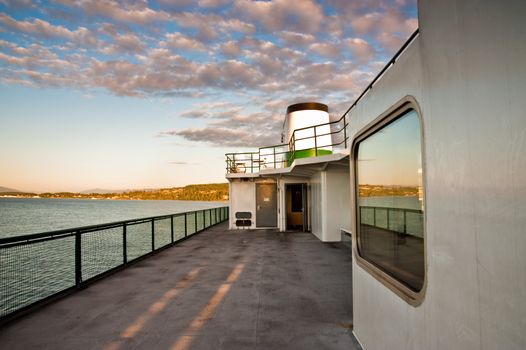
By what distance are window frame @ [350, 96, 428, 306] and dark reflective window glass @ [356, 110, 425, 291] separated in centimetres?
4

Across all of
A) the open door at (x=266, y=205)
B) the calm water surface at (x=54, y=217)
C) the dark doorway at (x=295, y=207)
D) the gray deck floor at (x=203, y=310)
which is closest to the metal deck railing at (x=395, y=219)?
the gray deck floor at (x=203, y=310)

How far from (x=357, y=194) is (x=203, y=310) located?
2856mm

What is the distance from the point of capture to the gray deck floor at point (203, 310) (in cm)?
405

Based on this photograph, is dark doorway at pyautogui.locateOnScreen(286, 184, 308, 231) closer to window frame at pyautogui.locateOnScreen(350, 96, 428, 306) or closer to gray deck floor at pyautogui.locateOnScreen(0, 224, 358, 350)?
gray deck floor at pyautogui.locateOnScreen(0, 224, 358, 350)

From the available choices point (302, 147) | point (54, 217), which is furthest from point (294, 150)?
point (54, 217)

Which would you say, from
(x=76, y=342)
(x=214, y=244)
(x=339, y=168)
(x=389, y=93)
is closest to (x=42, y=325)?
(x=76, y=342)

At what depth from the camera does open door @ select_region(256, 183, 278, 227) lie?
17.6 m

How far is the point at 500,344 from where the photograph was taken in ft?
4.60

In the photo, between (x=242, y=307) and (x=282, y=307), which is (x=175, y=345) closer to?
(x=242, y=307)

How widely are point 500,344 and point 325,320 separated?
3.58 m

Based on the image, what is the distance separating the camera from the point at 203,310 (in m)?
5.05

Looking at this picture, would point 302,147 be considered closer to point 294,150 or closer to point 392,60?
point 294,150

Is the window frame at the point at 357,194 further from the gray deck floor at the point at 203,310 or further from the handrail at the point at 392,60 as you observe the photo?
the gray deck floor at the point at 203,310

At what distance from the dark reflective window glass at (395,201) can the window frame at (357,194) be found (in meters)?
0.04
